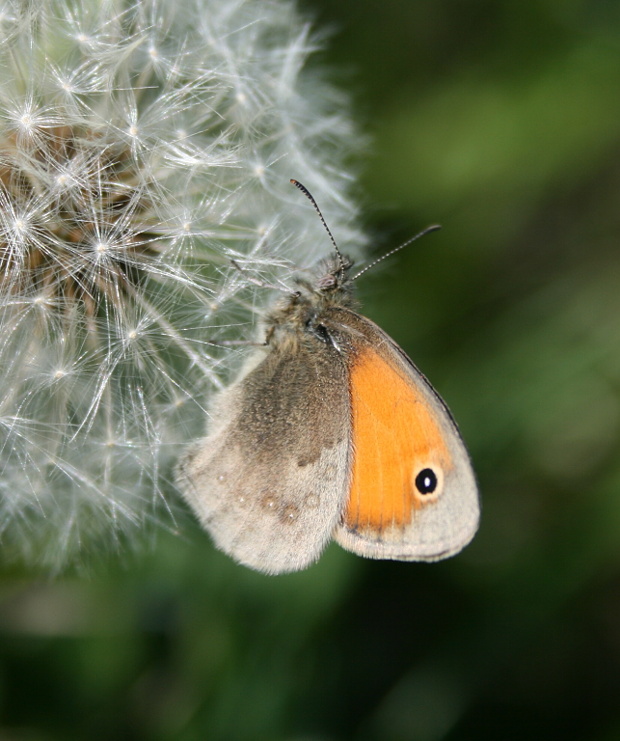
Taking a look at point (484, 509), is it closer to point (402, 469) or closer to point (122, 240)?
point (402, 469)

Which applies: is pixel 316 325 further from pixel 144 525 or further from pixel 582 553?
pixel 582 553

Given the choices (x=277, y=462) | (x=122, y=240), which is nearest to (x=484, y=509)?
(x=277, y=462)

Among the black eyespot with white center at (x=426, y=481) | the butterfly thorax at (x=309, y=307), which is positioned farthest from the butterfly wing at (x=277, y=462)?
the black eyespot with white center at (x=426, y=481)

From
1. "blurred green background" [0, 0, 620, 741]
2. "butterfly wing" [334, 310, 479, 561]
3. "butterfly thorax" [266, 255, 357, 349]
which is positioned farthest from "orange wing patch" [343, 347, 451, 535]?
"blurred green background" [0, 0, 620, 741]

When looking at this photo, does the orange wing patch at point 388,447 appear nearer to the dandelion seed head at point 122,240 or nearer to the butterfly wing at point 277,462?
the butterfly wing at point 277,462

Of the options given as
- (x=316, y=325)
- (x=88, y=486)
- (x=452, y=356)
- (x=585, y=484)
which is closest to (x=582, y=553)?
(x=585, y=484)
